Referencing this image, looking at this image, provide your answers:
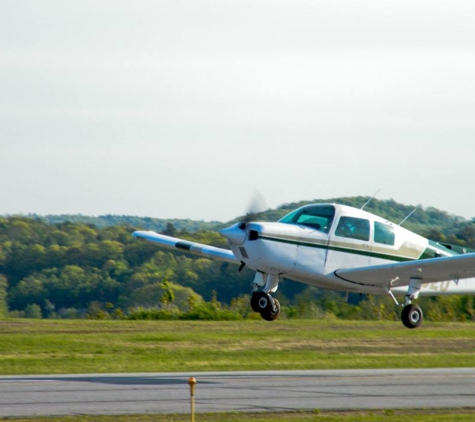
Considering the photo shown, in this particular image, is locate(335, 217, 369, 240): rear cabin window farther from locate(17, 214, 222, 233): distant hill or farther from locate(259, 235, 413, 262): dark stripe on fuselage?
locate(17, 214, 222, 233): distant hill

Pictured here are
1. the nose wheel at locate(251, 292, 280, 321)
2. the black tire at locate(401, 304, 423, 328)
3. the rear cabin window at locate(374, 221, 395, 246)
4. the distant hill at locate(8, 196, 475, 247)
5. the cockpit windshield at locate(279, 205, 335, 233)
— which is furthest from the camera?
the distant hill at locate(8, 196, 475, 247)

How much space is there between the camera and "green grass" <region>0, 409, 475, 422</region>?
16.5 m

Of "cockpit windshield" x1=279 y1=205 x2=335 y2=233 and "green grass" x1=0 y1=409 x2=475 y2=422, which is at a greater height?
"cockpit windshield" x1=279 y1=205 x2=335 y2=233

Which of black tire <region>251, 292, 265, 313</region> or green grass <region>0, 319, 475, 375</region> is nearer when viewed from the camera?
black tire <region>251, 292, 265, 313</region>

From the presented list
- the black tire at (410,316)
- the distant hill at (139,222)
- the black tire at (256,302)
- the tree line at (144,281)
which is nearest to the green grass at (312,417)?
the black tire at (256,302)

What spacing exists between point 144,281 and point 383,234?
52.0 m

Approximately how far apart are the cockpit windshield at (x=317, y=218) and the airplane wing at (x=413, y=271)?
1.25 m

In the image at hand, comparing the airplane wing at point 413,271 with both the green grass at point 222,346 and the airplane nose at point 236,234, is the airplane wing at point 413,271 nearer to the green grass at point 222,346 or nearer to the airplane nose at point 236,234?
the airplane nose at point 236,234

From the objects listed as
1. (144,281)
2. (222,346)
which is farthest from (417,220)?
(222,346)

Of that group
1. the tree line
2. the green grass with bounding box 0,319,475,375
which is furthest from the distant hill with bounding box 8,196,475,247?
the green grass with bounding box 0,319,475,375

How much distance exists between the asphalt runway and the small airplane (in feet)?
6.03

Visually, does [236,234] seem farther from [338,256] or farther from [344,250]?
[344,250]

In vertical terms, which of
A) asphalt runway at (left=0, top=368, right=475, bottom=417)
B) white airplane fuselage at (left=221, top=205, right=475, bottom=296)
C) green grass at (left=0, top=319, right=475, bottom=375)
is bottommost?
green grass at (left=0, top=319, right=475, bottom=375)

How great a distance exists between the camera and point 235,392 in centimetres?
2073
